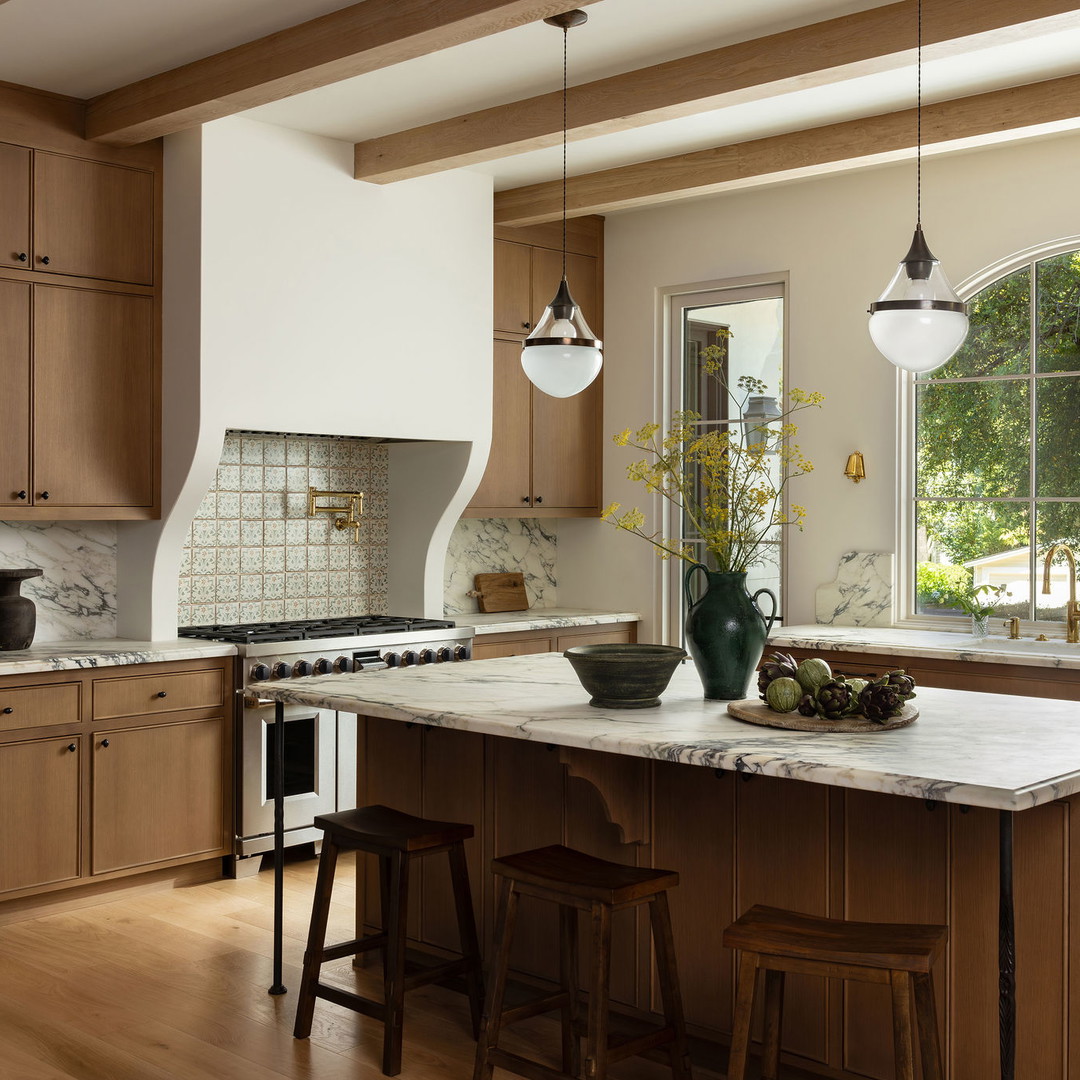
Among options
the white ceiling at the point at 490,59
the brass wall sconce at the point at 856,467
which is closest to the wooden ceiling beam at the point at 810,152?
the white ceiling at the point at 490,59

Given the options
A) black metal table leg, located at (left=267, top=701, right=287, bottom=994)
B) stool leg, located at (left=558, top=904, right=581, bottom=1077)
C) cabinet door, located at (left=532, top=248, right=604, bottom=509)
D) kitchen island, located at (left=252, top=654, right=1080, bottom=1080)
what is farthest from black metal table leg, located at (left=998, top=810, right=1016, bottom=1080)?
cabinet door, located at (left=532, top=248, right=604, bottom=509)

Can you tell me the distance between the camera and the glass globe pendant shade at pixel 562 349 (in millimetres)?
3584

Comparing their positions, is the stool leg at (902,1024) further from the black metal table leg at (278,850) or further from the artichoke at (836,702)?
the black metal table leg at (278,850)

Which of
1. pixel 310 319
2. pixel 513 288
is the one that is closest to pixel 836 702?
pixel 310 319

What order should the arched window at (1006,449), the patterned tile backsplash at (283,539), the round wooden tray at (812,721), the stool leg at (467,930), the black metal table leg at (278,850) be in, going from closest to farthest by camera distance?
the round wooden tray at (812,721) → the stool leg at (467,930) → the black metal table leg at (278,850) → the arched window at (1006,449) → the patterned tile backsplash at (283,539)

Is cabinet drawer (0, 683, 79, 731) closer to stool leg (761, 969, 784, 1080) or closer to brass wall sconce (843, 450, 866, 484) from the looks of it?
stool leg (761, 969, 784, 1080)

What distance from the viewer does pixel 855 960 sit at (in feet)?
7.89

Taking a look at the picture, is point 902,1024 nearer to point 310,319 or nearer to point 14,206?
point 310,319

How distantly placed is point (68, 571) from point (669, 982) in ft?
10.0

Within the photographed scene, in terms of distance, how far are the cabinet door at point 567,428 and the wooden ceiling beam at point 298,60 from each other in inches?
86.6

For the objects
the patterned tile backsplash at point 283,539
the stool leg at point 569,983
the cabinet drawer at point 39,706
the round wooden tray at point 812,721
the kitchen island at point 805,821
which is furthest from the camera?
the patterned tile backsplash at point 283,539

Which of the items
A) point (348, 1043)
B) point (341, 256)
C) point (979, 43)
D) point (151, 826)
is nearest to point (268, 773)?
point (151, 826)

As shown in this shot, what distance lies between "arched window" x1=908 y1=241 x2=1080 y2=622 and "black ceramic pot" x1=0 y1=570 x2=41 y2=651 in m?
3.50

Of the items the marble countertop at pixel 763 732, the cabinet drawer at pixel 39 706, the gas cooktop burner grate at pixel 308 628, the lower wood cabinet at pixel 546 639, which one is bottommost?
the cabinet drawer at pixel 39 706
